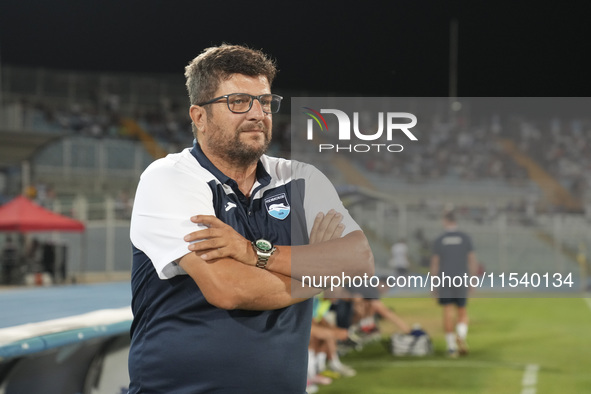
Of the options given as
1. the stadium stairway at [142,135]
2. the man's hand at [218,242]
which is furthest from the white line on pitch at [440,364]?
the stadium stairway at [142,135]

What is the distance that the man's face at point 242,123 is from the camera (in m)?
1.87

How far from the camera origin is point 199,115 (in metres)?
1.94

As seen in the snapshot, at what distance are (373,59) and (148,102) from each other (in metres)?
9.60

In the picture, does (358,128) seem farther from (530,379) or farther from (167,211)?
(530,379)

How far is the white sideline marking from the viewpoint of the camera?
611cm

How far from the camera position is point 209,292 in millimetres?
1735

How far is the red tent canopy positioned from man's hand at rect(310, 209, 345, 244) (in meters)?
10.6

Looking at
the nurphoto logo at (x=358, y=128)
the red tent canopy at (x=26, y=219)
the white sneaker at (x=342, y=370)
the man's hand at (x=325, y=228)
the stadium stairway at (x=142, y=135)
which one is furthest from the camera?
the stadium stairway at (x=142, y=135)

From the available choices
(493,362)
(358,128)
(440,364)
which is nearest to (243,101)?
(358,128)

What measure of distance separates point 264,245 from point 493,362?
618cm

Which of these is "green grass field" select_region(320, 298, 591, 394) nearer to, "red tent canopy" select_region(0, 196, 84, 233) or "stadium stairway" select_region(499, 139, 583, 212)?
"stadium stairway" select_region(499, 139, 583, 212)

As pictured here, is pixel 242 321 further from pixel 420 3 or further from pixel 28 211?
pixel 420 3

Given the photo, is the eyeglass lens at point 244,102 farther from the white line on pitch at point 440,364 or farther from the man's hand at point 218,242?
the white line on pitch at point 440,364

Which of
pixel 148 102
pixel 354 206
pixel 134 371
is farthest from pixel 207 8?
pixel 134 371
